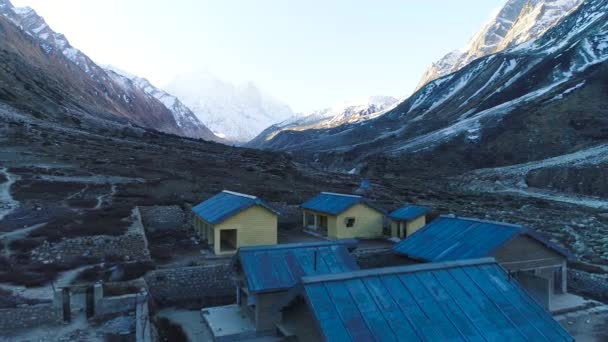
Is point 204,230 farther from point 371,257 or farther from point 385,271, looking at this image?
point 385,271

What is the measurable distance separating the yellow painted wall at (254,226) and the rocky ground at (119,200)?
2949mm

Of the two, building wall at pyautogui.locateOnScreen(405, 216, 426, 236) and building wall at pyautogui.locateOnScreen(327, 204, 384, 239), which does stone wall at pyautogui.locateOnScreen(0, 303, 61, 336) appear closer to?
building wall at pyautogui.locateOnScreen(327, 204, 384, 239)

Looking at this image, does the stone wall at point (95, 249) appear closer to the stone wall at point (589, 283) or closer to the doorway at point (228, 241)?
the doorway at point (228, 241)

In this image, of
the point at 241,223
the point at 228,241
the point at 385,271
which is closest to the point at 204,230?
the point at 228,241

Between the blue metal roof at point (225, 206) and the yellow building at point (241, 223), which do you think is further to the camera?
the blue metal roof at point (225, 206)

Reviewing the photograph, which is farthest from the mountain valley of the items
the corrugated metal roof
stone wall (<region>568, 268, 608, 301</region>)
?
the corrugated metal roof

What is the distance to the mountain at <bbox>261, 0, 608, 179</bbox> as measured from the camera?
94.4 m

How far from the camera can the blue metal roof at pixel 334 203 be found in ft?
98.8

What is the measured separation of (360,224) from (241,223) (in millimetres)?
8559

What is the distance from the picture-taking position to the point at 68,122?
281 feet

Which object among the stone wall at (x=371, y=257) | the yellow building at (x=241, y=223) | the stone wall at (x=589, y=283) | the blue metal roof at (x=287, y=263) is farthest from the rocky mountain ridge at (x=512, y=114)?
the blue metal roof at (x=287, y=263)

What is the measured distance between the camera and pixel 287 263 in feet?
56.3

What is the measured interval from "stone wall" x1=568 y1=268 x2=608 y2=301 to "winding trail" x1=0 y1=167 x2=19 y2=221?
102 feet

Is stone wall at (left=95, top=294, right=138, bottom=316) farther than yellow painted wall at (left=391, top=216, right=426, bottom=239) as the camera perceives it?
No
